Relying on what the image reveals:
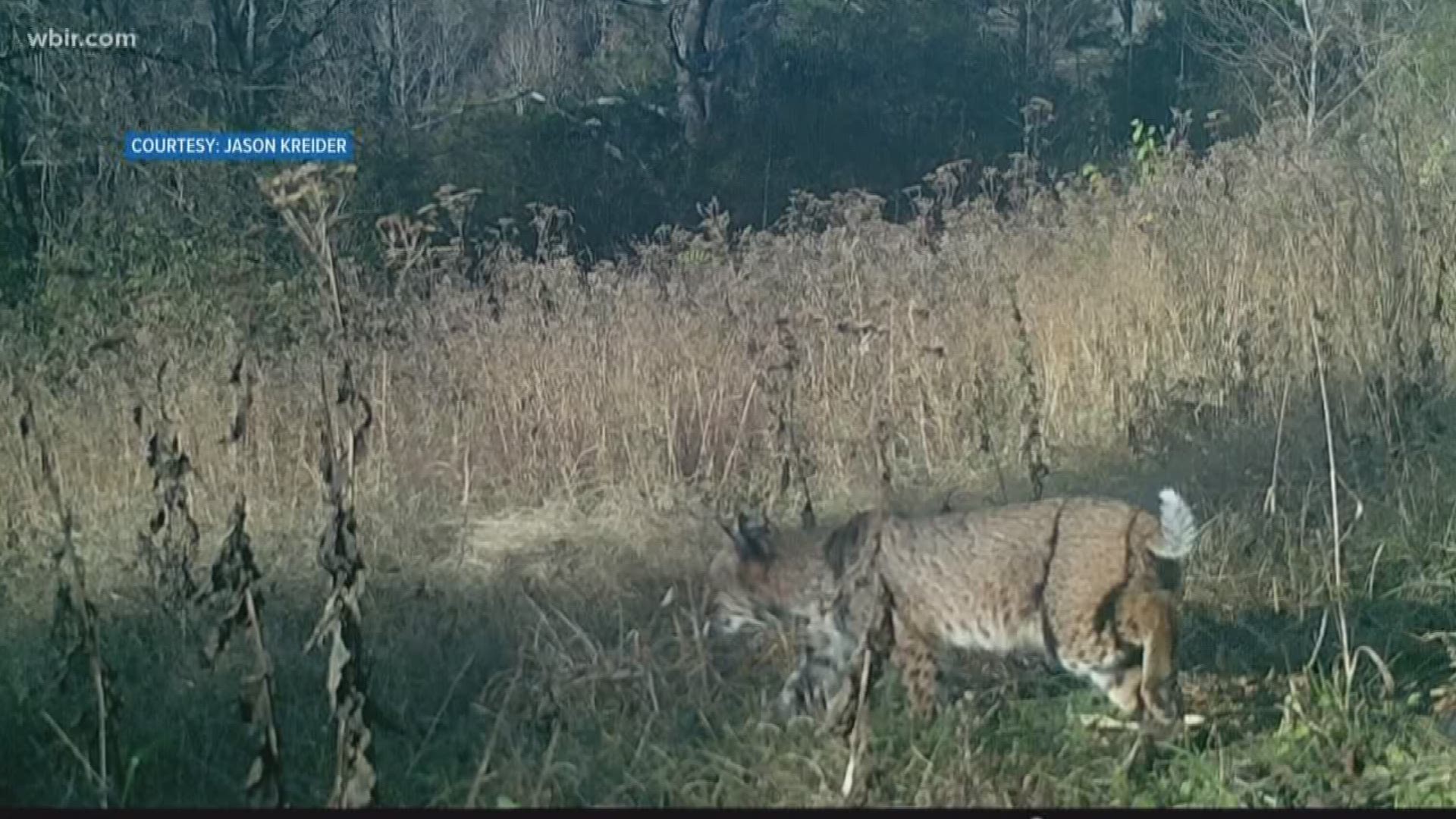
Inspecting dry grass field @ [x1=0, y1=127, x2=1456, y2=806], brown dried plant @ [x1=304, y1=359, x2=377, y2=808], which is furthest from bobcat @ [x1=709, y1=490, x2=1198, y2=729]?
brown dried plant @ [x1=304, y1=359, x2=377, y2=808]

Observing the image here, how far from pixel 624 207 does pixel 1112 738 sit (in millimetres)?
1966

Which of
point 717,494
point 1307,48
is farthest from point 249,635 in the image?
point 1307,48

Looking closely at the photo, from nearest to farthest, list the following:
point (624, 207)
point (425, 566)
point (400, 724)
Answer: point (400, 724)
point (425, 566)
point (624, 207)

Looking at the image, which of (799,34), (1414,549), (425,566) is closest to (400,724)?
(425,566)

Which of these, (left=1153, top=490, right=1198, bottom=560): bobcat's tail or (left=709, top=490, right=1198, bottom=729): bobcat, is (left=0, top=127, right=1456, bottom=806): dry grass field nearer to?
(left=709, top=490, right=1198, bottom=729): bobcat

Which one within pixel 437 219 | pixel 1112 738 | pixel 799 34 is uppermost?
pixel 799 34

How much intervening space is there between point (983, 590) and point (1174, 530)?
A: 50 centimetres

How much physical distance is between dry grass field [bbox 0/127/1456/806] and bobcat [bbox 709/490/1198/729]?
110 millimetres

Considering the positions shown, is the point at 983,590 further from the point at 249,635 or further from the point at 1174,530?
the point at 249,635

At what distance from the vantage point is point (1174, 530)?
446 centimetres

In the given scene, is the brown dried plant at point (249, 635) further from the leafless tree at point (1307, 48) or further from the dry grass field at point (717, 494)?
the leafless tree at point (1307, 48)

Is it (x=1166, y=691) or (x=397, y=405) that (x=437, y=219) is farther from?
(x=1166, y=691)

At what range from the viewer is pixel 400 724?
434 cm

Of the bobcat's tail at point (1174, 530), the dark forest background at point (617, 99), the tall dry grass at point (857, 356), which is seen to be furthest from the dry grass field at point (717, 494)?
the bobcat's tail at point (1174, 530)
